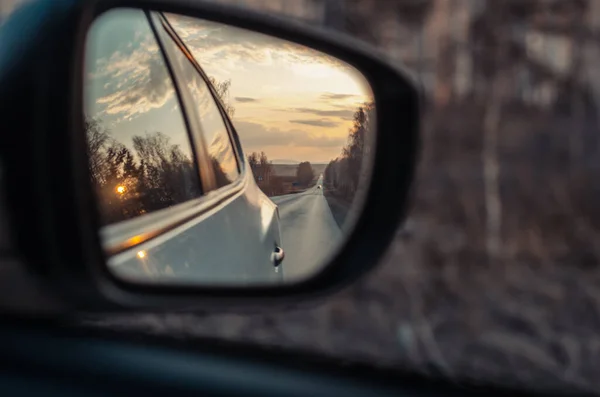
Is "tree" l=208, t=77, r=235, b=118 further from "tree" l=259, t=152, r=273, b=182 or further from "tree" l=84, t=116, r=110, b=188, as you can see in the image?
"tree" l=84, t=116, r=110, b=188

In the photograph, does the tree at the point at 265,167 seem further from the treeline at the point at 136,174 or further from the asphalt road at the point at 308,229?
the treeline at the point at 136,174

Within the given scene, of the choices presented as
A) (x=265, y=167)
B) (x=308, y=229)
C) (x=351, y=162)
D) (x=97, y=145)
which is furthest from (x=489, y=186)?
(x=97, y=145)

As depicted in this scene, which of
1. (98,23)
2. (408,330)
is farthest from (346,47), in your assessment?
(408,330)

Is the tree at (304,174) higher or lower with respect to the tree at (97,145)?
lower

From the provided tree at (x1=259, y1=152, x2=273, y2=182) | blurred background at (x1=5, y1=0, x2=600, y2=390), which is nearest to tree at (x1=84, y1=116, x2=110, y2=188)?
tree at (x1=259, y1=152, x2=273, y2=182)

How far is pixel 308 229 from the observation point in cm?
196

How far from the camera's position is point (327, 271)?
1756mm

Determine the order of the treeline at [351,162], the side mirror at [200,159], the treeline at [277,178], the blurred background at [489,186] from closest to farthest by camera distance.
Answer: the side mirror at [200,159], the treeline at [277,178], the treeline at [351,162], the blurred background at [489,186]

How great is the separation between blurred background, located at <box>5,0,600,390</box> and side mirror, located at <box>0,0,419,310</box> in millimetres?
2392

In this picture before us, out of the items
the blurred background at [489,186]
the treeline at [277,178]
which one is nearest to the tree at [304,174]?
the treeline at [277,178]

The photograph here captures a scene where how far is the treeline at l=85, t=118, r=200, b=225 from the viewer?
56.4 inches

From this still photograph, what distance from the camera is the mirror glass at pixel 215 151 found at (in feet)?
4.93

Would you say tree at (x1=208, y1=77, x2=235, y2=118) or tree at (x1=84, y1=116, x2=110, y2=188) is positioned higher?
tree at (x1=208, y1=77, x2=235, y2=118)

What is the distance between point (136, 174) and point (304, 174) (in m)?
0.38
